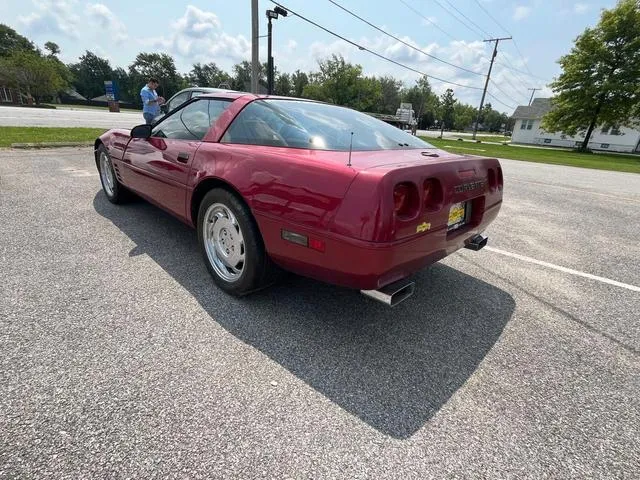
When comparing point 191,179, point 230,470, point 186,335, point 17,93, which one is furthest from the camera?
point 17,93

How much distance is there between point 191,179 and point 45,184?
399 cm

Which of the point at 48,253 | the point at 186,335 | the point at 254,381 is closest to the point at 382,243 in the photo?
the point at 254,381

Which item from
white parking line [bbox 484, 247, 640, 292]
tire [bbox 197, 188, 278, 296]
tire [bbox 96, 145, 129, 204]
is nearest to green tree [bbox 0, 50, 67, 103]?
tire [bbox 96, 145, 129, 204]

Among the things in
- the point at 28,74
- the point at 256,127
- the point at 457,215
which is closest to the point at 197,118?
the point at 256,127

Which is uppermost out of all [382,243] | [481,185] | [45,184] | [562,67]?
[562,67]

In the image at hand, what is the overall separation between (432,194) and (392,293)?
607mm

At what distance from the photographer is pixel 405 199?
1777 millimetres

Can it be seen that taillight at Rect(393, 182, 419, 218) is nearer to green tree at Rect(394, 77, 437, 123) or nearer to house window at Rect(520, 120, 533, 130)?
house window at Rect(520, 120, 533, 130)

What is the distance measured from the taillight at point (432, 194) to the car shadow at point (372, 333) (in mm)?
855

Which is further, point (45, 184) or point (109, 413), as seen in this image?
point (45, 184)

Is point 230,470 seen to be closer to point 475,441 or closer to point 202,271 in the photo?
point 475,441

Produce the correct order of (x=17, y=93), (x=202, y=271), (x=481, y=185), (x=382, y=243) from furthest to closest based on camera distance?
(x=17, y=93) < (x=202, y=271) < (x=481, y=185) < (x=382, y=243)

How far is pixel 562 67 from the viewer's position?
3188 centimetres

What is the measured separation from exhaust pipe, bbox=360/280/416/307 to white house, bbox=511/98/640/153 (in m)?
44.3
